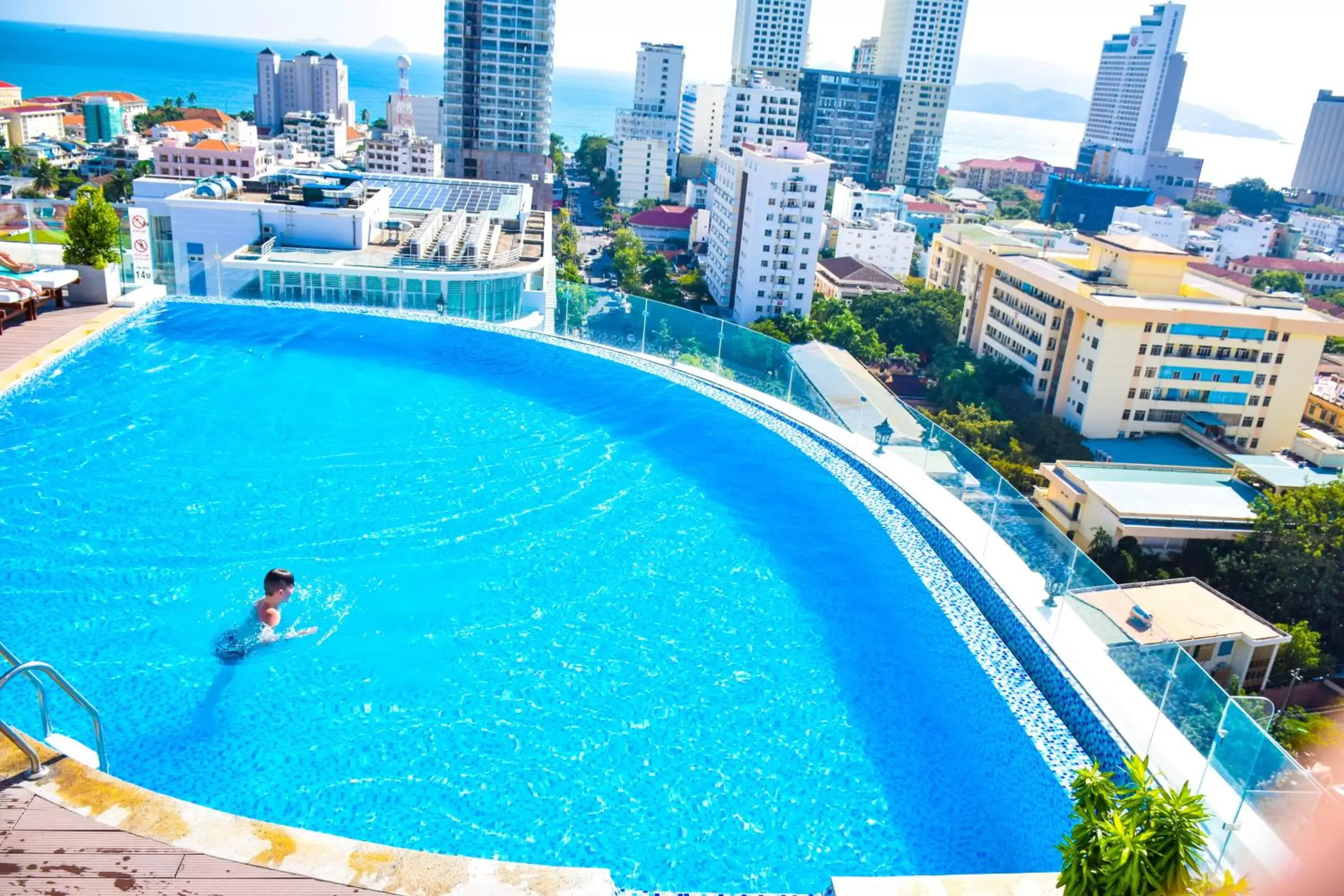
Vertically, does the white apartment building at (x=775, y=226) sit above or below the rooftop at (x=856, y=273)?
above

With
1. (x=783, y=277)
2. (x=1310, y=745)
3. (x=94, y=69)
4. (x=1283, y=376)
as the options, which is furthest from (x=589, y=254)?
(x=94, y=69)

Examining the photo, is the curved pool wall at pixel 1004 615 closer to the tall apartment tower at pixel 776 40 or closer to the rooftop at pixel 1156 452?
the rooftop at pixel 1156 452

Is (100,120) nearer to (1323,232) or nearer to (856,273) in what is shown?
(856,273)

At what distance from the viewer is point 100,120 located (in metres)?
75.7

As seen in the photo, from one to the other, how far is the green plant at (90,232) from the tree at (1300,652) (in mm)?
16706

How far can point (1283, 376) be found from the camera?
86.7ft

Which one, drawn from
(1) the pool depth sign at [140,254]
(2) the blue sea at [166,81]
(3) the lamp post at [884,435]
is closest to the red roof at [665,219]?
(1) the pool depth sign at [140,254]

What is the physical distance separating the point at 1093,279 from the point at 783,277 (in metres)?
11.6

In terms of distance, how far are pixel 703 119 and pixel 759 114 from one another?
18762mm

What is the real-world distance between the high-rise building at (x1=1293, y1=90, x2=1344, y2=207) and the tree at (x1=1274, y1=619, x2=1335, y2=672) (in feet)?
300

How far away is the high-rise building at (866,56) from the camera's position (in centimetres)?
9438

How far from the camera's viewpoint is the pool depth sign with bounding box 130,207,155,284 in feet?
37.5

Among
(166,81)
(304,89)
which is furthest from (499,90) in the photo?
(166,81)

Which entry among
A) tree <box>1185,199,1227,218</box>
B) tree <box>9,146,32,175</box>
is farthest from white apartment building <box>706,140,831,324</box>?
tree <box>1185,199,1227,218</box>
